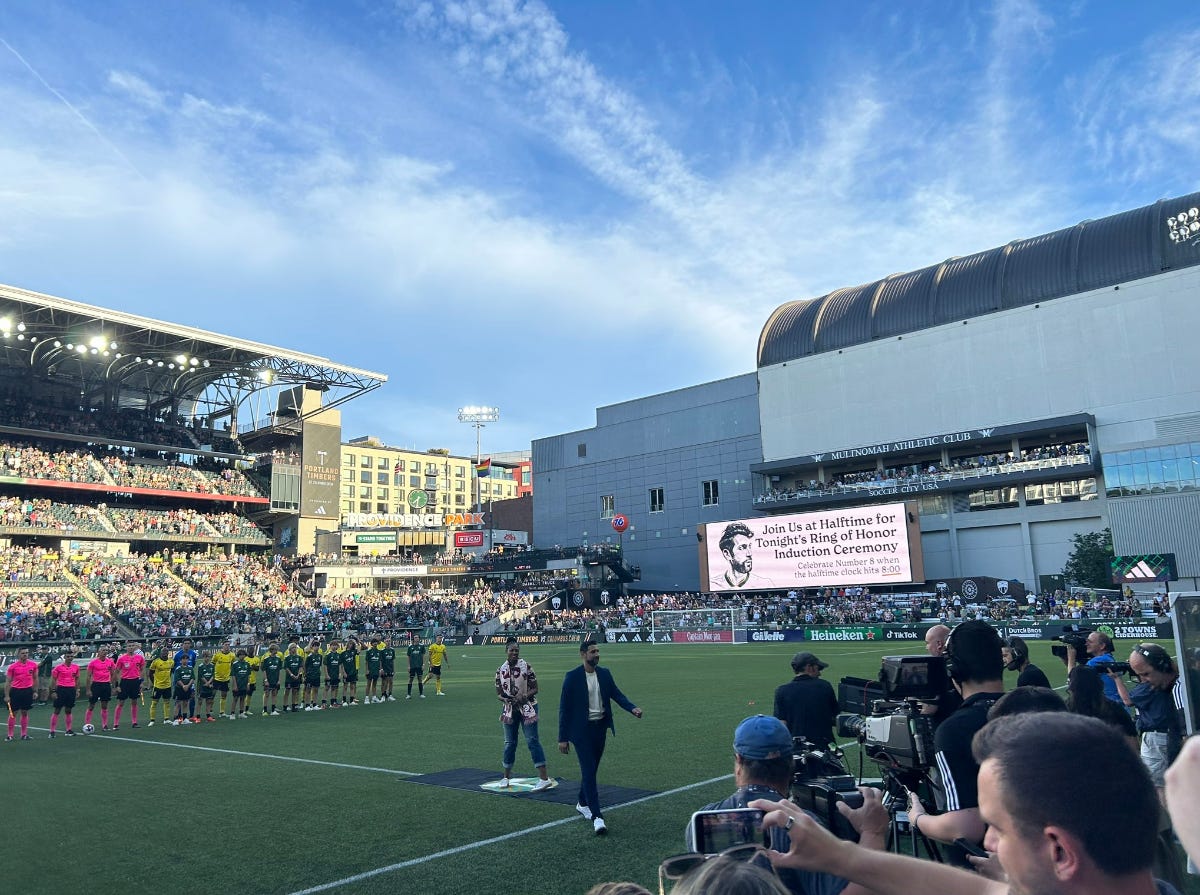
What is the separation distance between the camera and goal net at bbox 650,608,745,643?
49.8 m

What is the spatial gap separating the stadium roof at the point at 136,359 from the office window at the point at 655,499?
2605cm

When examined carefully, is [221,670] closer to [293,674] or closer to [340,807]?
[293,674]

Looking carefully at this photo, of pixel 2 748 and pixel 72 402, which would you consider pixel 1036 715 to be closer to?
pixel 2 748

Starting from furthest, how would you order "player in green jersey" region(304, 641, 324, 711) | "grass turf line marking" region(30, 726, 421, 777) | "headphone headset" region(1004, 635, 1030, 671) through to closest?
"player in green jersey" region(304, 641, 324, 711) → "grass turf line marking" region(30, 726, 421, 777) → "headphone headset" region(1004, 635, 1030, 671)

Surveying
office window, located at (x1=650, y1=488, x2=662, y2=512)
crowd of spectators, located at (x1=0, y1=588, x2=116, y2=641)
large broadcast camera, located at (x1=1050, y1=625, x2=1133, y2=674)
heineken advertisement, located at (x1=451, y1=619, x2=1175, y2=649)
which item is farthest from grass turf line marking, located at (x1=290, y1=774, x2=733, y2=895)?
office window, located at (x1=650, y1=488, x2=662, y2=512)

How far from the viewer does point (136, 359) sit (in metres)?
59.2

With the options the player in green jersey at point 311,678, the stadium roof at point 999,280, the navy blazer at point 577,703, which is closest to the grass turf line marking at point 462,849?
the navy blazer at point 577,703

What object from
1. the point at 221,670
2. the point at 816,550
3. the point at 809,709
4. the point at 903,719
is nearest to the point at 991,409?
the point at 816,550

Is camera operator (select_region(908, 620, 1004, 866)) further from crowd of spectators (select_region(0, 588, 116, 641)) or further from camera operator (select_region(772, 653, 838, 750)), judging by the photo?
crowd of spectators (select_region(0, 588, 116, 641))

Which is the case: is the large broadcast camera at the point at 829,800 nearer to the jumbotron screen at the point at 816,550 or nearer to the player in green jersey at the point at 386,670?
the player in green jersey at the point at 386,670

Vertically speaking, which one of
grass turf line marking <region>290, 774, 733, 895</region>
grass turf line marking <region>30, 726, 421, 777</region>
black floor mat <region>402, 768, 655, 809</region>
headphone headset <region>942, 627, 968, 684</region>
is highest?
headphone headset <region>942, 627, 968, 684</region>

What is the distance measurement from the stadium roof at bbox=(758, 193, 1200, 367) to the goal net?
2458cm

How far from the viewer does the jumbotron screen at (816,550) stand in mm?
51469

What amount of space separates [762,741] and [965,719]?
1.39m
